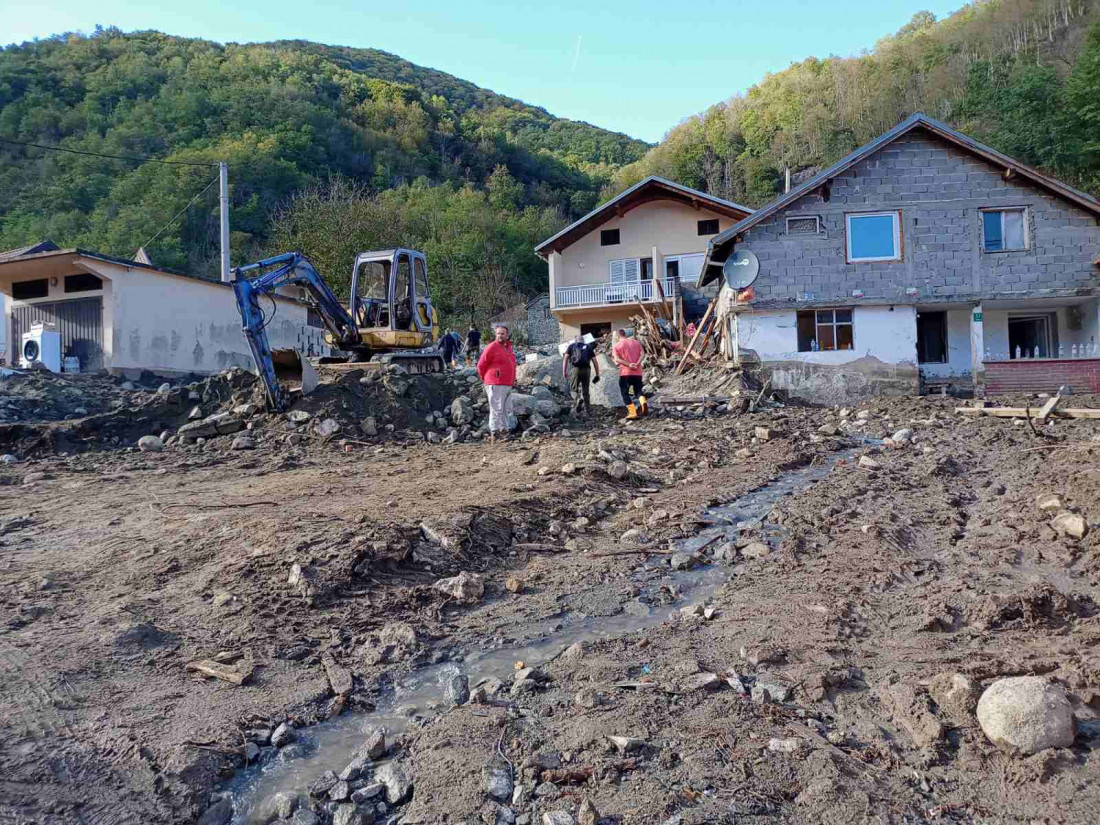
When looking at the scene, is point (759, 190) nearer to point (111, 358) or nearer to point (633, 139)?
point (633, 139)

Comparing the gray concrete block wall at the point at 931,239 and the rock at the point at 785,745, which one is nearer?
the rock at the point at 785,745

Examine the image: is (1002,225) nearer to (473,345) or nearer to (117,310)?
(473,345)

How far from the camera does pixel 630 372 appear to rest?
14.8 meters

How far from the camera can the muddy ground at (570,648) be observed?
3.26 metres

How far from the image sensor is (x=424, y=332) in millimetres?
16359

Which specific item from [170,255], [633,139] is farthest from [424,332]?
[633,139]

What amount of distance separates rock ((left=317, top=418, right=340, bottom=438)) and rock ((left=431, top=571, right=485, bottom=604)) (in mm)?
7419

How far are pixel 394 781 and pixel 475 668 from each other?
1264mm

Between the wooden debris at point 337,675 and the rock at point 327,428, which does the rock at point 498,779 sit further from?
the rock at point 327,428

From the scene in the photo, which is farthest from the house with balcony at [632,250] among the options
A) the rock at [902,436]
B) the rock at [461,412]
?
the rock at [902,436]

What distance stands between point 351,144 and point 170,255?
20.6m

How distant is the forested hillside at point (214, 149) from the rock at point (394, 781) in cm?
4174

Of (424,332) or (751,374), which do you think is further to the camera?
(751,374)

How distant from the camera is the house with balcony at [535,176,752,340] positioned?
111 ft
